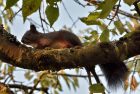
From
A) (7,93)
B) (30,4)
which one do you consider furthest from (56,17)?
(7,93)

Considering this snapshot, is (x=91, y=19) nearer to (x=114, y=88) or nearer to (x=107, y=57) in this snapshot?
(x=107, y=57)

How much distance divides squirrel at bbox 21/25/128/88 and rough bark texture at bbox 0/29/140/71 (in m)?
0.10

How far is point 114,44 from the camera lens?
5.57 feet

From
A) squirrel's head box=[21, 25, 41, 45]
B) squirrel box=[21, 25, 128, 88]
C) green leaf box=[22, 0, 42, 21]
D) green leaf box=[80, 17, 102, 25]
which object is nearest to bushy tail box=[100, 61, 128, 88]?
squirrel box=[21, 25, 128, 88]

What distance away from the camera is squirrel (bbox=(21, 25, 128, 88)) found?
2196 millimetres

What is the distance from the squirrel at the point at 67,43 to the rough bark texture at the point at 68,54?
10 centimetres

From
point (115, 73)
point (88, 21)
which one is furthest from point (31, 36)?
point (88, 21)

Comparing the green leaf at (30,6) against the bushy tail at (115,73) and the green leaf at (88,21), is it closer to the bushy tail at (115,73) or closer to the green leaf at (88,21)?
the green leaf at (88,21)

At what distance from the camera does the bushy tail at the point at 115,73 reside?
2145 mm

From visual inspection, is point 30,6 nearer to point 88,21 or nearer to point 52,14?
point 52,14

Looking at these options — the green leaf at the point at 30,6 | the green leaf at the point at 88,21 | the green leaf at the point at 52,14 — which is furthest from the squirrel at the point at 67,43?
the green leaf at the point at 30,6

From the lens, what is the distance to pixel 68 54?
182 cm

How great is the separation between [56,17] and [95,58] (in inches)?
10.9

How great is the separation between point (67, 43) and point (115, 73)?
1.43 meters
